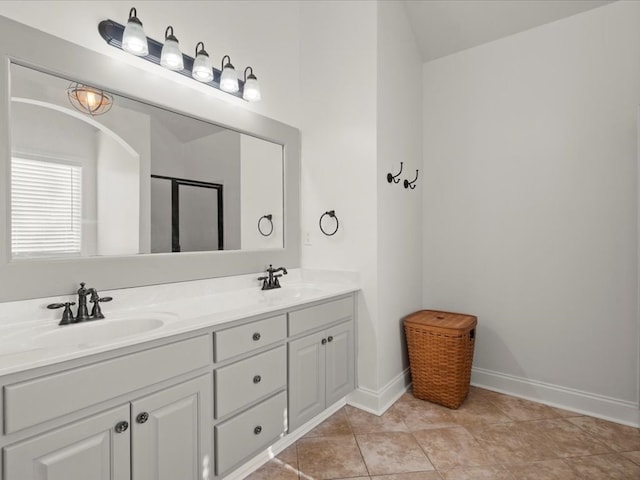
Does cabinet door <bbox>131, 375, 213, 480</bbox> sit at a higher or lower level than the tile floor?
higher

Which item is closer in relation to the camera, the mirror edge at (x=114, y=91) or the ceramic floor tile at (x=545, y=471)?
the mirror edge at (x=114, y=91)

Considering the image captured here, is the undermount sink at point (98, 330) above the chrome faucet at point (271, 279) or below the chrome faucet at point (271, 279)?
below

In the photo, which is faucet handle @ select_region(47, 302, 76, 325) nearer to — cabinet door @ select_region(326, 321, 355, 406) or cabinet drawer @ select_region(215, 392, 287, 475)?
cabinet drawer @ select_region(215, 392, 287, 475)

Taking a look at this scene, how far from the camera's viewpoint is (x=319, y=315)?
200 centimetres

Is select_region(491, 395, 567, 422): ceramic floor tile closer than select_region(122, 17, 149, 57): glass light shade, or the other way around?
select_region(122, 17, 149, 57): glass light shade

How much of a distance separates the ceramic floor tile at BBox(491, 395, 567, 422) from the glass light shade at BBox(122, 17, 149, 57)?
2.87 m

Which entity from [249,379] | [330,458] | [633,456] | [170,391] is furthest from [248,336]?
[633,456]

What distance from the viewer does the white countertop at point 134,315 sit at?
107cm

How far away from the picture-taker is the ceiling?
231cm

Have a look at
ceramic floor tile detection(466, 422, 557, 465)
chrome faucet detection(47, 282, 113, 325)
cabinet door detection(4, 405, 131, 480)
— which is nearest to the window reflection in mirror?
chrome faucet detection(47, 282, 113, 325)

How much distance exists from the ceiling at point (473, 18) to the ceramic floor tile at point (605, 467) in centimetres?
261

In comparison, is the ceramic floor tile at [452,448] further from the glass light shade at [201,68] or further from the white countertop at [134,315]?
the glass light shade at [201,68]

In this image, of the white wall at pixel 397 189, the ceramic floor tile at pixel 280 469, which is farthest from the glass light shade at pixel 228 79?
the ceramic floor tile at pixel 280 469

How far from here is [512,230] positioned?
2.53 m
